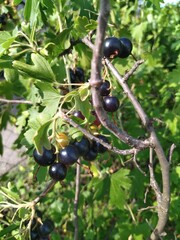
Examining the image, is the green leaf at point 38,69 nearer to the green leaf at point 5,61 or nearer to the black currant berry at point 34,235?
the green leaf at point 5,61

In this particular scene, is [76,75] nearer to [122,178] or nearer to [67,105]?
[67,105]

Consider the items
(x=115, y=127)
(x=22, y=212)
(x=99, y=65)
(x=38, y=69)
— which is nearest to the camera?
(x=99, y=65)

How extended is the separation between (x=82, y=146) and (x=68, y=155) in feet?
0.36

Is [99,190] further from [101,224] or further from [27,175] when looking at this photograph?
[27,175]

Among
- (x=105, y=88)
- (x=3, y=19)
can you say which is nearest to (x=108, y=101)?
(x=105, y=88)

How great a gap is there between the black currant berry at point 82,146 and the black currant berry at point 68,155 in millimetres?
67

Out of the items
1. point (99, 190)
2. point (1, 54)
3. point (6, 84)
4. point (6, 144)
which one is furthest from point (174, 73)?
point (6, 144)

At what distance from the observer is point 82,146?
1.29 metres

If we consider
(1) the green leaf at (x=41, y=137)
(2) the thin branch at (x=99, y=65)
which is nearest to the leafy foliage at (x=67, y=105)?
(1) the green leaf at (x=41, y=137)

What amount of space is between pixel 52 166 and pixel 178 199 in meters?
0.97

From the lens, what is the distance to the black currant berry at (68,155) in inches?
A: 46.8

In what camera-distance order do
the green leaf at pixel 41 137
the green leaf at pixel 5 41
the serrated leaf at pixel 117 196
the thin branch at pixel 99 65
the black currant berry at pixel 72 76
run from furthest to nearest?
the serrated leaf at pixel 117 196
the black currant berry at pixel 72 76
the green leaf at pixel 5 41
the green leaf at pixel 41 137
the thin branch at pixel 99 65

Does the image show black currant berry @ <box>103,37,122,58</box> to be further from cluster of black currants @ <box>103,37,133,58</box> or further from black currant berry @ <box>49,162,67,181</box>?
black currant berry @ <box>49,162,67,181</box>

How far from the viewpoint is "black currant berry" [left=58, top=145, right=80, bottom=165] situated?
119cm
